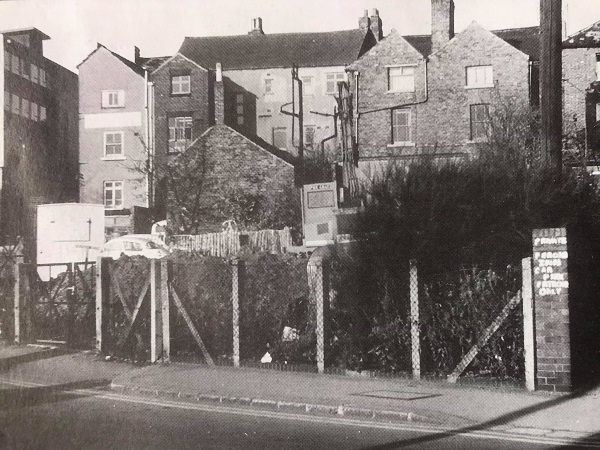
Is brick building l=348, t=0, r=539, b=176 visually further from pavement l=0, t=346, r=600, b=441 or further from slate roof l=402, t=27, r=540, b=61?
pavement l=0, t=346, r=600, b=441

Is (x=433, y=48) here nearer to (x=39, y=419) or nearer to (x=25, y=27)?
(x=25, y=27)

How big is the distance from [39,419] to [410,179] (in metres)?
5.78

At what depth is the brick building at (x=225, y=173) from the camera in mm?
26422

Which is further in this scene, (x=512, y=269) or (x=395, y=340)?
(x=395, y=340)

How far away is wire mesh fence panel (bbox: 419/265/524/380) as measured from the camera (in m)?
9.09

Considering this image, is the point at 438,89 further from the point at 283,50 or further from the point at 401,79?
the point at 283,50

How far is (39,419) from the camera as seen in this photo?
7.36 m

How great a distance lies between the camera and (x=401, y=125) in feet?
108

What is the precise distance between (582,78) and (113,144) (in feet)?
74.3

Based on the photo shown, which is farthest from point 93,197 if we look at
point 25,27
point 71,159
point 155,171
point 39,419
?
point 39,419

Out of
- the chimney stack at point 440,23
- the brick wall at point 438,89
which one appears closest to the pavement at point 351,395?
the brick wall at point 438,89

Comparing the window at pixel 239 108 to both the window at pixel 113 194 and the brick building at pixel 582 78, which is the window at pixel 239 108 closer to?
the window at pixel 113 194

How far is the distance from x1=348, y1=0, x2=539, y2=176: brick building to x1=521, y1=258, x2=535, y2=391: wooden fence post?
22.4 m

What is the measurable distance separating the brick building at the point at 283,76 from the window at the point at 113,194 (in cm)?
687
